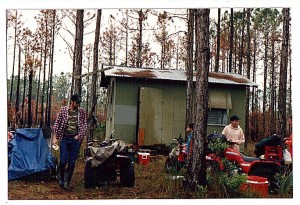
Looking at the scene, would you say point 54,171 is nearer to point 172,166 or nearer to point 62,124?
point 62,124

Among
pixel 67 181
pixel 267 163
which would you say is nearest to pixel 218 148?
pixel 267 163

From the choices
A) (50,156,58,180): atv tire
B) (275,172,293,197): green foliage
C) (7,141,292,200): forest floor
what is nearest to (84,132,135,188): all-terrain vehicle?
(7,141,292,200): forest floor

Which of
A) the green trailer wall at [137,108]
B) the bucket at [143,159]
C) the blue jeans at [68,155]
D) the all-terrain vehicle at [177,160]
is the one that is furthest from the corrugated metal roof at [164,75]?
the blue jeans at [68,155]

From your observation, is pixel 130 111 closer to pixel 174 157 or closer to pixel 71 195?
pixel 174 157

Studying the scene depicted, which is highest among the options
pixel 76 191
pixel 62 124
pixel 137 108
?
pixel 137 108

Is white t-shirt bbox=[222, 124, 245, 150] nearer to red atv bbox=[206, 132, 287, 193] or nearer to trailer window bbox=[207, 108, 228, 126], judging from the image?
red atv bbox=[206, 132, 287, 193]

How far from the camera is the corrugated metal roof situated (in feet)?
31.5

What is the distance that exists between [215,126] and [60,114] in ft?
18.9

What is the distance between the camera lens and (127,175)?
5.46 m

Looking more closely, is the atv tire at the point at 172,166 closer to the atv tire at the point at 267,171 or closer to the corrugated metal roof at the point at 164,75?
the atv tire at the point at 267,171

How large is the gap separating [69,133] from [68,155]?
0.32m
